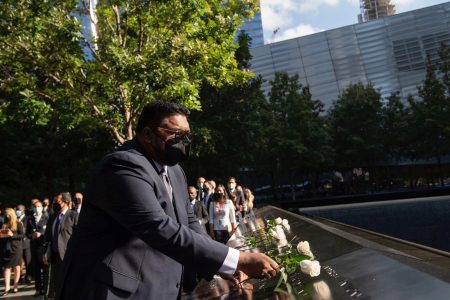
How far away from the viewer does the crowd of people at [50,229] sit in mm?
7902

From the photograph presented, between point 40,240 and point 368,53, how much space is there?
54.4 m

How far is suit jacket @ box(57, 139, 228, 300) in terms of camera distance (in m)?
1.99

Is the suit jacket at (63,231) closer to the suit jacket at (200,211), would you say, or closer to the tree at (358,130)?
the suit jacket at (200,211)

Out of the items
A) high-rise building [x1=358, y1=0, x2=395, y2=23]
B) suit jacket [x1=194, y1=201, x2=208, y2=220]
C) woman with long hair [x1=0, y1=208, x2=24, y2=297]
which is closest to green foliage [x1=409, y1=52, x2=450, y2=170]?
suit jacket [x1=194, y1=201, x2=208, y2=220]

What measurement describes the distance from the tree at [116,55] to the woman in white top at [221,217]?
274cm

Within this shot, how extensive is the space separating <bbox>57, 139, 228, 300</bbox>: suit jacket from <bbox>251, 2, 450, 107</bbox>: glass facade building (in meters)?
53.4

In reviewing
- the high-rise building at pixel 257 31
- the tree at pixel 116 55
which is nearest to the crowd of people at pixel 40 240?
the tree at pixel 116 55

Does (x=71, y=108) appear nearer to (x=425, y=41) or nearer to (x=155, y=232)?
(x=155, y=232)

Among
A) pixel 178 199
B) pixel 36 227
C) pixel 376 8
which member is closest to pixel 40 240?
pixel 36 227

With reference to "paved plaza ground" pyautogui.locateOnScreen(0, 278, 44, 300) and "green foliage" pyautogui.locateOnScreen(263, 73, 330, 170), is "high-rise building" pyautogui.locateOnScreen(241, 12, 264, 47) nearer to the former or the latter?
"green foliage" pyautogui.locateOnScreen(263, 73, 330, 170)

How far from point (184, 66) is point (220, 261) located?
32.2ft

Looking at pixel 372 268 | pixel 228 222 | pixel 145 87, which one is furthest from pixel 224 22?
pixel 372 268

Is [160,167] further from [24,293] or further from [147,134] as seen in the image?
[24,293]

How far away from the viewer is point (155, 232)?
2.00m
